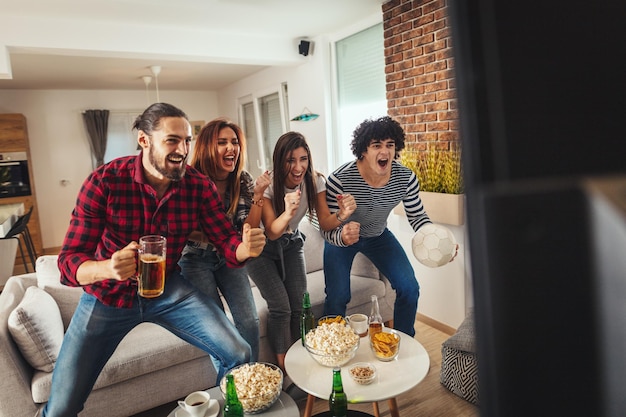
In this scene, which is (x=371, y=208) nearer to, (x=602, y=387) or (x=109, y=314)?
(x=109, y=314)

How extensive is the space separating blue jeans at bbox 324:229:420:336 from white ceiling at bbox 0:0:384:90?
6.99ft

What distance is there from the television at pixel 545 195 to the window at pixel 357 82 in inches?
161

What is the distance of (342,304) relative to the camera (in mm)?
2613

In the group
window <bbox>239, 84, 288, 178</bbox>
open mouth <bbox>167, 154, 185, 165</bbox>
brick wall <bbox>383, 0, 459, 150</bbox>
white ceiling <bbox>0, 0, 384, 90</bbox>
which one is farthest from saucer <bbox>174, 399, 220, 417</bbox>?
window <bbox>239, 84, 288, 178</bbox>

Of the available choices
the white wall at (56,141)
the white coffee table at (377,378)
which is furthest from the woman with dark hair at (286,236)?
the white wall at (56,141)

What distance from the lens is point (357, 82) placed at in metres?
4.43

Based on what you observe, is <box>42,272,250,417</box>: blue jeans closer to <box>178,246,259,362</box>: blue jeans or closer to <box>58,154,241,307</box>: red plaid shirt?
<box>58,154,241,307</box>: red plaid shirt

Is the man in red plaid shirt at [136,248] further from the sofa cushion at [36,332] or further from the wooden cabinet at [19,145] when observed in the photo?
the wooden cabinet at [19,145]

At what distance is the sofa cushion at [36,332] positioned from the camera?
1938 mm

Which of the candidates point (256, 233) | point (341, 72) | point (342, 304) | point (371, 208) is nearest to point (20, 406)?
point (256, 233)

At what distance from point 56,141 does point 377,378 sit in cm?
700

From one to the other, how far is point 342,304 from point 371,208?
1.91 feet

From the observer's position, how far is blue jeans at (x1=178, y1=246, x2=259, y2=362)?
211 cm

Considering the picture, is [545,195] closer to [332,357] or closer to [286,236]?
[332,357]
